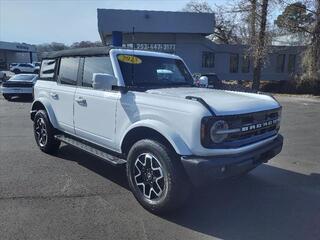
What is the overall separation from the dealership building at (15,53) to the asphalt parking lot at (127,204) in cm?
7672

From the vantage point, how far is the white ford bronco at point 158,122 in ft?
13.9

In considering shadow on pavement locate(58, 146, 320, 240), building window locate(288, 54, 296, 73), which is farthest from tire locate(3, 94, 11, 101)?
building window locate(288, 54, 296, 73)

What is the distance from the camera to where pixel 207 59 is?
35344 mm

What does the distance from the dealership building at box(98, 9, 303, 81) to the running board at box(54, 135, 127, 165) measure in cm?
2376

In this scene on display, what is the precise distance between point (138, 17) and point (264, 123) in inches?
1127

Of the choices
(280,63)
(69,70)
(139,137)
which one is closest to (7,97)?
(69,70)

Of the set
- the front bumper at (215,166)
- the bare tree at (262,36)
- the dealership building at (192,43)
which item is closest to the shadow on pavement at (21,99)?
the dealership building at (192,43)

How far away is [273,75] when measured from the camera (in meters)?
37.1

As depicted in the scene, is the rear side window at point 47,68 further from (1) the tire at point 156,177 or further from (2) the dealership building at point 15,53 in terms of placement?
(2) the dealership building at point 15,53

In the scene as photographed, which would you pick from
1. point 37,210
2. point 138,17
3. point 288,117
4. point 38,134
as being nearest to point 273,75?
point 138,17

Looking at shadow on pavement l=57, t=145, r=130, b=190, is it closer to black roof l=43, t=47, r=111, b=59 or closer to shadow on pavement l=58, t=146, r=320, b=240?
shadow on pavement l=58, t=146, r=320, b=240

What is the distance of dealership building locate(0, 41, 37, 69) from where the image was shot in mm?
81875

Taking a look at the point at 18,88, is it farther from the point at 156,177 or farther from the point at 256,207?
the point at 256,207

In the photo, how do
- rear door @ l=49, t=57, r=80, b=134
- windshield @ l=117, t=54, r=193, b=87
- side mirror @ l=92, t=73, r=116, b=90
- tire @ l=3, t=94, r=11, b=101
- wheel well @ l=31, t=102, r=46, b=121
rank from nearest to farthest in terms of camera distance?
1. side mirror @ l=92, t=73, r=116, b=90
2. windshield @ l=117, t=54, r=193, b=87
3. rear door @ l=49, t=57, r=80, b=134
4. wheel well @ l=31, t=102, r=46, b=121
5. tire @ l=3, t=94, r=11, b=101
